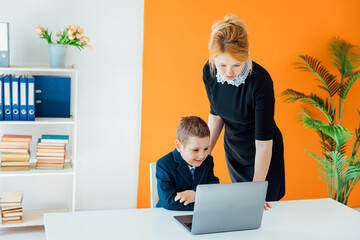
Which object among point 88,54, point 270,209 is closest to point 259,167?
point 270,209

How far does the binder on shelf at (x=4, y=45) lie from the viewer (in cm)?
326

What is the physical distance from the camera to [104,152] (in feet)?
12.8

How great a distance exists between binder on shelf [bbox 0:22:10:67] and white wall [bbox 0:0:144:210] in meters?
0.27

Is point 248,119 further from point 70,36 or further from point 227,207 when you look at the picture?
point 70,36

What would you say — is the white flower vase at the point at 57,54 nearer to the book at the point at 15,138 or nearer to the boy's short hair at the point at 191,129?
the book at the point at 15,138

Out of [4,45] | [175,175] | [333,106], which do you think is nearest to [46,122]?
[4,45]

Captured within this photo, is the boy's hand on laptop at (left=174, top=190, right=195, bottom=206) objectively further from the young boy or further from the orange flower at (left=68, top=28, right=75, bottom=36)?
the orange flower at (left=68, top=28, right=75, bottom=36)

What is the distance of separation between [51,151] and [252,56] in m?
1.92

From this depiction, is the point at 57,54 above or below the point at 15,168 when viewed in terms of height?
above

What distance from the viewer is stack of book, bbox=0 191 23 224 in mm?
3398

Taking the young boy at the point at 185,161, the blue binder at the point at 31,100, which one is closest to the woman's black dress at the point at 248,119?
the young boy at the point at 185,161

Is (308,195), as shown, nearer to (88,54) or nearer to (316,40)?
(316,40)

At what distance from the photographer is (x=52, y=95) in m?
3.51

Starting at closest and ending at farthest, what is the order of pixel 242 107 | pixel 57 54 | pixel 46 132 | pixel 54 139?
pixel 242 107, pixel 57 54, pixel 54 139, pixel 46 132
